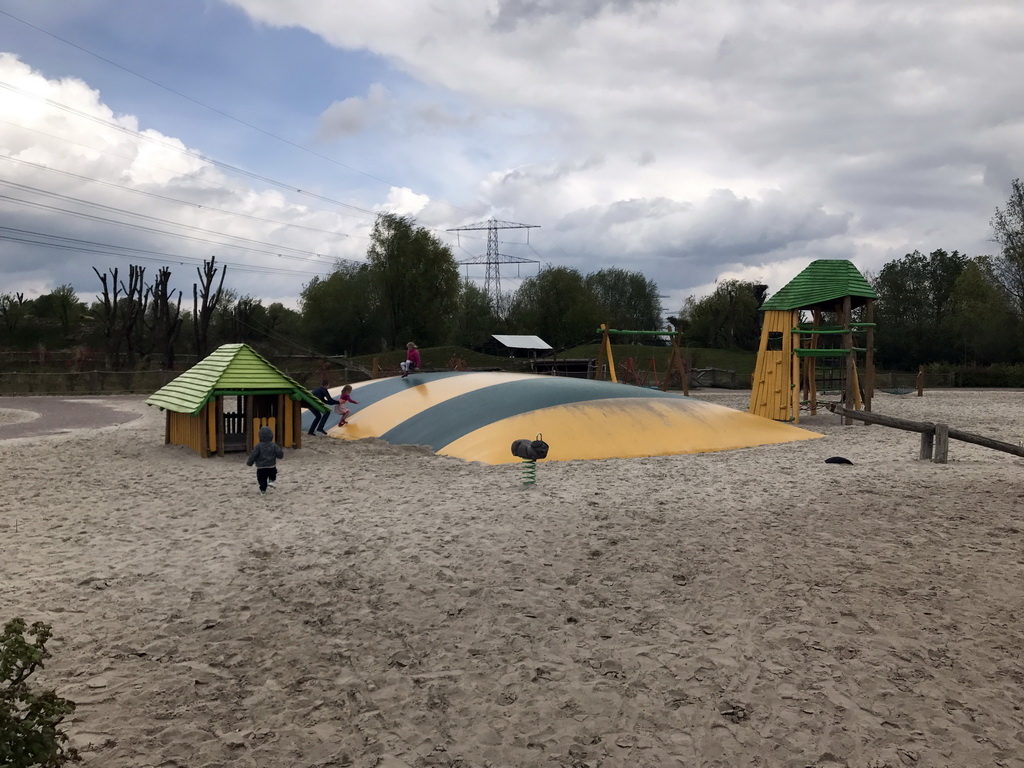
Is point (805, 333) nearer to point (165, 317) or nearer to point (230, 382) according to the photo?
point (230, 382)

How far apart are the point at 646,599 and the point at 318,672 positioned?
257 centimetres

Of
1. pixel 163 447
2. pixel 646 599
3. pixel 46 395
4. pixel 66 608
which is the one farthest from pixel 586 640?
pixel 46 395

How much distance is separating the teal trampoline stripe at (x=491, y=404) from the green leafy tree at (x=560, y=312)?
51389 mm

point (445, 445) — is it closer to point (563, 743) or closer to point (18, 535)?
point (18, 535)

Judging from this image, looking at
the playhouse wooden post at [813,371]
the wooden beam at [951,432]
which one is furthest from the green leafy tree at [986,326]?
the wooden beam at [951,432]

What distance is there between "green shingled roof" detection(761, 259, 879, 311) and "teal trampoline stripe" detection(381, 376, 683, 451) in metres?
6.25

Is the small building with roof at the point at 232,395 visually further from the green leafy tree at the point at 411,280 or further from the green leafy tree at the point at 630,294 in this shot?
the green leafy tree at the point at 630,294

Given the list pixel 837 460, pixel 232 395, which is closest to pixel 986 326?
pixel 837 460

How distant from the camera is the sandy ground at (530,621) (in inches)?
159

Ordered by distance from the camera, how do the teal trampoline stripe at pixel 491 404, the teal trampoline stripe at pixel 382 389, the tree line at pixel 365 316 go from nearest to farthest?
the teal trampoline stripe at pixel 491 404, the teal trampoline stripe at pixel 382 389, the tree line at pixel 365 316

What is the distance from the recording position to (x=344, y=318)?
62.4 metres

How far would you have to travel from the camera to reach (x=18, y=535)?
25.3 feet

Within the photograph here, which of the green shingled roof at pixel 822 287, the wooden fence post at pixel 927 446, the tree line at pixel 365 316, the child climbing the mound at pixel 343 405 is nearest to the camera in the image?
the wooden fence post at pixel 927 446

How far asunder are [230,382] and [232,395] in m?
0.93
